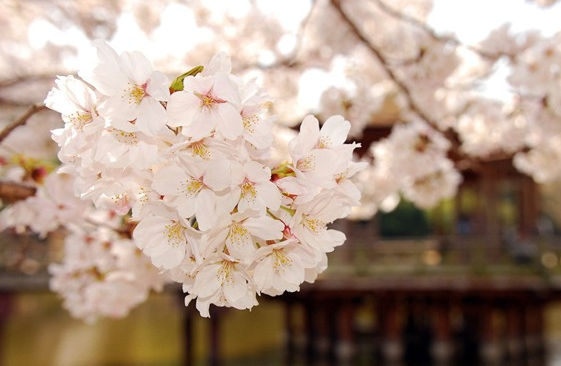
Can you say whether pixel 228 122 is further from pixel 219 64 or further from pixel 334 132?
pixel 334 132

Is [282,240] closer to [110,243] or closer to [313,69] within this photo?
[110,243]

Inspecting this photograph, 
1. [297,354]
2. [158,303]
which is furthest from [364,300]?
[158,303]

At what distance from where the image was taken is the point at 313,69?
4414 millimetres

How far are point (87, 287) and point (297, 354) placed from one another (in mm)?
15162

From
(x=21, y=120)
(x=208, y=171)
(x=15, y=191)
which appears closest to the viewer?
(x=208, y=171)

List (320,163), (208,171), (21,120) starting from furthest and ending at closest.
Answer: (21,120) < (320,163) < (208,171)

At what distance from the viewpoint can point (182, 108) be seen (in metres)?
0.97

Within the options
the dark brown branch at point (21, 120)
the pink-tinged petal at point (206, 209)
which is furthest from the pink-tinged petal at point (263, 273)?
the dark brown branch at point (21, 120)

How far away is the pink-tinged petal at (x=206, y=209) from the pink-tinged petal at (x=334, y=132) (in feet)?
0.73

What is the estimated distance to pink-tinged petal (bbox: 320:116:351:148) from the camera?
1.07 meters

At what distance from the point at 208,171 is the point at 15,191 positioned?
0.98 metres

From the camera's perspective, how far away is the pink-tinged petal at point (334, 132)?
3.52ft

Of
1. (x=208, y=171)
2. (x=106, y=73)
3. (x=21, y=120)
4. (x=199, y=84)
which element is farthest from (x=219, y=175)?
(x=21, y=120)

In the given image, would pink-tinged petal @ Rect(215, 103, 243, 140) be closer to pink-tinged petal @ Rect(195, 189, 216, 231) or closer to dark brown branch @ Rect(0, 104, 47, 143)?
pink-tinged petal @ Rect(195, 189, 216, 231)
